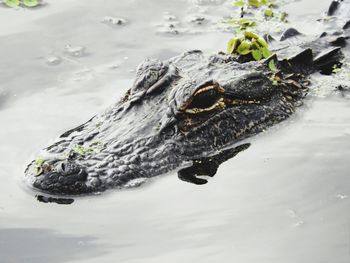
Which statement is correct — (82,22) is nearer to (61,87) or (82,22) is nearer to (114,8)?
(114,8)

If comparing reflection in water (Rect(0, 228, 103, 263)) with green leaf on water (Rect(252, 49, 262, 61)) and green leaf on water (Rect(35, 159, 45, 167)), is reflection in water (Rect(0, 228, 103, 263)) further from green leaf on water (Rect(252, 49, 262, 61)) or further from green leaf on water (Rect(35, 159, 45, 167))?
green leaf on water (Rect(252, 49, 262, 61))

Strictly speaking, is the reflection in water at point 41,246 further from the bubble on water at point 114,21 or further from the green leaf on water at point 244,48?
the bubble on water at point 114,21

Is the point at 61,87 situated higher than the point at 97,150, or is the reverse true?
the point at 97,150

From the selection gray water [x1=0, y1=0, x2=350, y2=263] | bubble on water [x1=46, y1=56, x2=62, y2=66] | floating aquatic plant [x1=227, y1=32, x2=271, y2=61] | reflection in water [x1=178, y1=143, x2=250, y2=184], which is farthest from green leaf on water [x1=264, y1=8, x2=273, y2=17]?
reflection in water [x1=178, y1=143, x2=250, y2=184]

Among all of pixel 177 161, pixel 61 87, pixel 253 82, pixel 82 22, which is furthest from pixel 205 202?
pixel 82 22

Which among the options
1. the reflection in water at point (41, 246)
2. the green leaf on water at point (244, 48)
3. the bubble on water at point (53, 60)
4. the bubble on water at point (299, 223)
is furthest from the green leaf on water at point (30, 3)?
the bubble on water at point (299, 223)

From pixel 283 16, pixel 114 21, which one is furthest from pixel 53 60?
pixel 283 16

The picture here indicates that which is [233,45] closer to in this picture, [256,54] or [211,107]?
[256,54]
